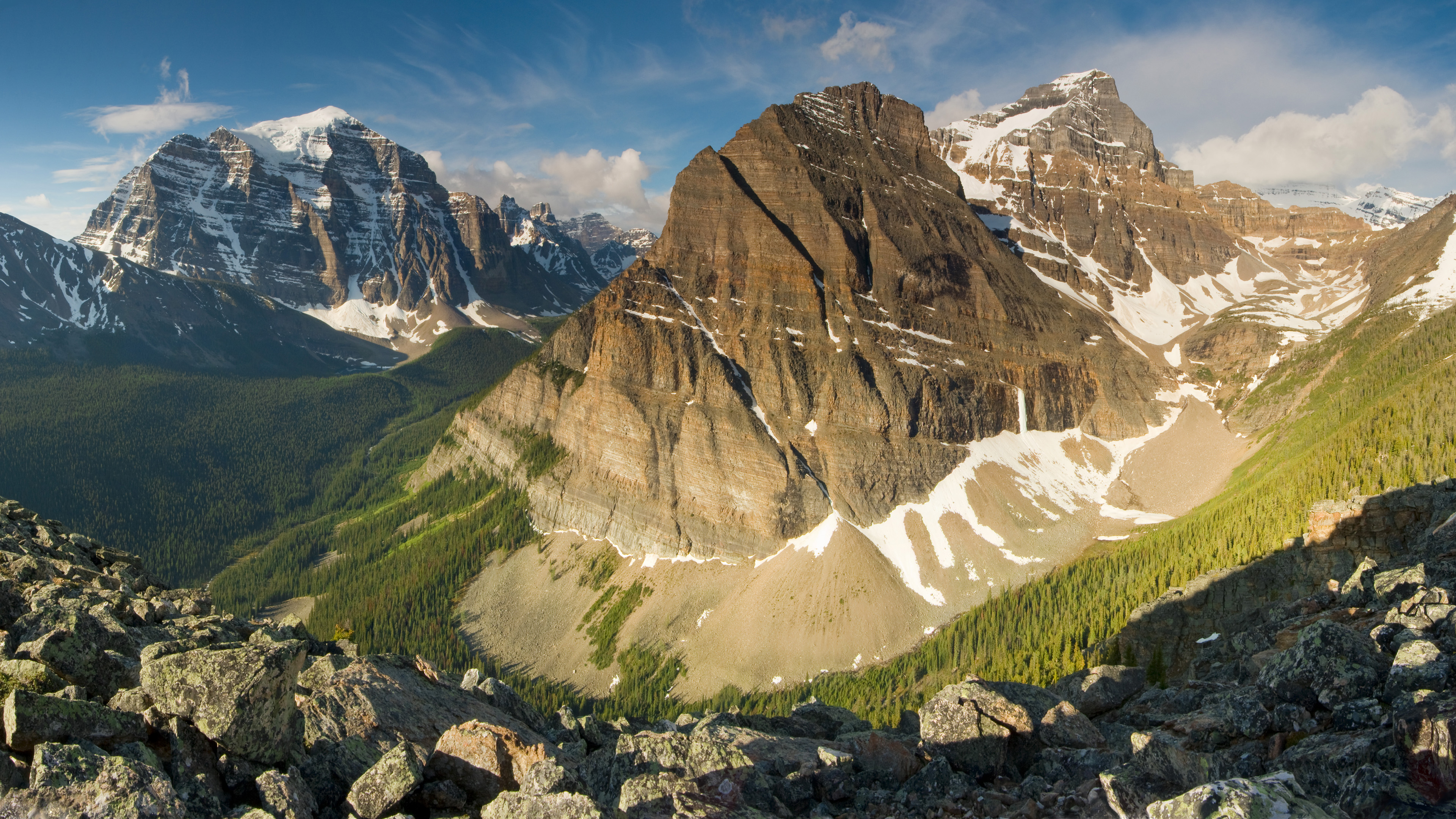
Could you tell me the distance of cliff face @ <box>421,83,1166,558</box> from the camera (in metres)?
109

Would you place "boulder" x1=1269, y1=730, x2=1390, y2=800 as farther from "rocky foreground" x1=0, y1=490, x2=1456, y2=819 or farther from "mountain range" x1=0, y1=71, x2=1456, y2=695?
"mountain range" x1=0, y1=71, x2=1456, y2=695

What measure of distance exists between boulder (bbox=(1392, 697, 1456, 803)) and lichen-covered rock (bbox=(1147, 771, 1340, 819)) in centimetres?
302

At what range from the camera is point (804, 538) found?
103688 mm

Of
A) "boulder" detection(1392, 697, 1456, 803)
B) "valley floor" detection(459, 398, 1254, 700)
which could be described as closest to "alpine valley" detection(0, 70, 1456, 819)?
"boulder" detection(1392, 697, 1456, 803)

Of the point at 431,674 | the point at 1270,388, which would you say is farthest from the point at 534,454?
the point at 1270,388

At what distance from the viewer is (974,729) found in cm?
2097

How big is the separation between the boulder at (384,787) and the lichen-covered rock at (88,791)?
3266 mm

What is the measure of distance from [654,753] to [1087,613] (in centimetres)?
7872

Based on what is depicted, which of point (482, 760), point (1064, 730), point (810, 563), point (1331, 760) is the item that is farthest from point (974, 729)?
point (810, 563)

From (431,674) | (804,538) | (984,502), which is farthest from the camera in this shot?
(984,502)

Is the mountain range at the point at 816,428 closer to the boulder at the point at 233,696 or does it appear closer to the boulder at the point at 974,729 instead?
the boulder at the point at 974,729

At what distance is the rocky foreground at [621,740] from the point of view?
12.2 m

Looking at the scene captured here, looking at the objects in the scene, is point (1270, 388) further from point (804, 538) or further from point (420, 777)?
point (420, 777)

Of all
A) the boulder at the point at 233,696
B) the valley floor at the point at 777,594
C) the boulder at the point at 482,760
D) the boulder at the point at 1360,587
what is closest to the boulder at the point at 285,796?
the boulder at the point at 233,696
